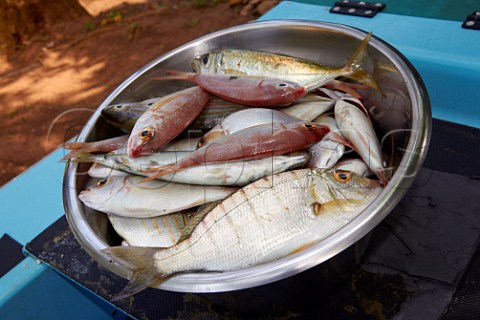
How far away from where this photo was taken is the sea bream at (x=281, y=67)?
1309mm

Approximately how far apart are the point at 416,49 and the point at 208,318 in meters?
1.26

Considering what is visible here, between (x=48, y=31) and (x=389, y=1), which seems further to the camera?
(x=48, y=31)

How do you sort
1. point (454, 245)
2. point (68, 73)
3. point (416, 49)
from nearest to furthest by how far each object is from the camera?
point (454, 245)
point (416, 49)
point (68, 73)

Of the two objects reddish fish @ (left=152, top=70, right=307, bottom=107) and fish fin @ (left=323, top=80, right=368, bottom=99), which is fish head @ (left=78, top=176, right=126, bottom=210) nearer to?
reddish fish @ (left=152, top=70, right=307, bottom=107)

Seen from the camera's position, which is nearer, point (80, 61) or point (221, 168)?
point (221, 168)

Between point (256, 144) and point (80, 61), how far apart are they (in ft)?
14.5

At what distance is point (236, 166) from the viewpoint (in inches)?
41.5

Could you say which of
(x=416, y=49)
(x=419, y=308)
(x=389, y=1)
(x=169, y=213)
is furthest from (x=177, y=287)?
(x=389, y=1)

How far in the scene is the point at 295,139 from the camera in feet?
3.54

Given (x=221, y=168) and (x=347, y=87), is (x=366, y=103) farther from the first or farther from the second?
(x=221, y=168)

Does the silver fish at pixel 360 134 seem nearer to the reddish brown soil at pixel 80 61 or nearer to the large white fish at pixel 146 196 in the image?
the large white fish at pixel 146 196

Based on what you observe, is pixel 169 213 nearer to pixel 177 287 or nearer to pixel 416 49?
pixel 177 287

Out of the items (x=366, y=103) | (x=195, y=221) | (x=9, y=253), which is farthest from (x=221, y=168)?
(x=9, y=253)

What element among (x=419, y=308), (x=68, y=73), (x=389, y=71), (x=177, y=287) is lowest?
(x=68, y=73)
